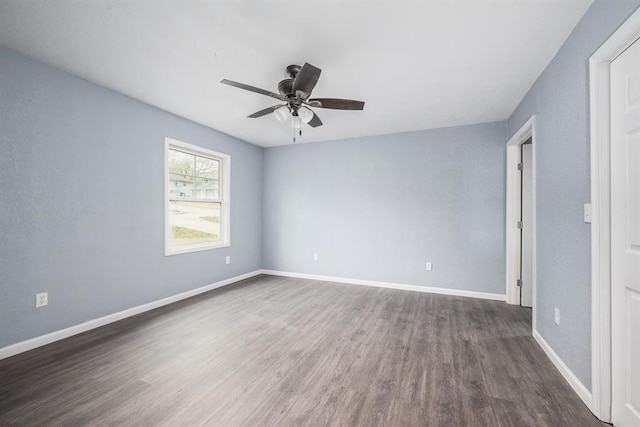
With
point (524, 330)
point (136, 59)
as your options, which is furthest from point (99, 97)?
point (524, 330)

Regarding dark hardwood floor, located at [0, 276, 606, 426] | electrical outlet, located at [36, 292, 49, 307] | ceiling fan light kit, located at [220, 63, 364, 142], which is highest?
ceiling fan light kit, located at [220, 63, 364, 142]

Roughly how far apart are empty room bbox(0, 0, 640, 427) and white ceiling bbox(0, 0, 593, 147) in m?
0.02

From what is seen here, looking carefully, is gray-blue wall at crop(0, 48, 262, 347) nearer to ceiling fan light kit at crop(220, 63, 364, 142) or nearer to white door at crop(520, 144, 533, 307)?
ceiling fan light kit at crop(220, 63, 364, 142)

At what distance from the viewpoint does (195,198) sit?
4.10 meters

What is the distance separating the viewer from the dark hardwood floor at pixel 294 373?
1.57 metres

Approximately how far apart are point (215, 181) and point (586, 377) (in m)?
4.75

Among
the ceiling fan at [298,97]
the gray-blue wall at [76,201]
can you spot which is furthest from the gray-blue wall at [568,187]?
the gray-blue wall at [76,201]

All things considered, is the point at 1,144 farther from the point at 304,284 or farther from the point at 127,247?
the point at 304,284

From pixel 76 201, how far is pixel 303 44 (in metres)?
2.67

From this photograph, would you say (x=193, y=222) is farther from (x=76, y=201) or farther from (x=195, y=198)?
(x=76, y=201)

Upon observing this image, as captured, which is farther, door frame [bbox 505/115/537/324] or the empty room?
door frame [bbox 505/115/537/324]

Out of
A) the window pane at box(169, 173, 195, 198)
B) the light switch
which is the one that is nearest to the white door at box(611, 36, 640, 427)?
the light switch

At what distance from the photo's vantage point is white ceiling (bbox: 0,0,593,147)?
1.72 m

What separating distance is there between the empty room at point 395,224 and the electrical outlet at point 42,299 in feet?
0.07
